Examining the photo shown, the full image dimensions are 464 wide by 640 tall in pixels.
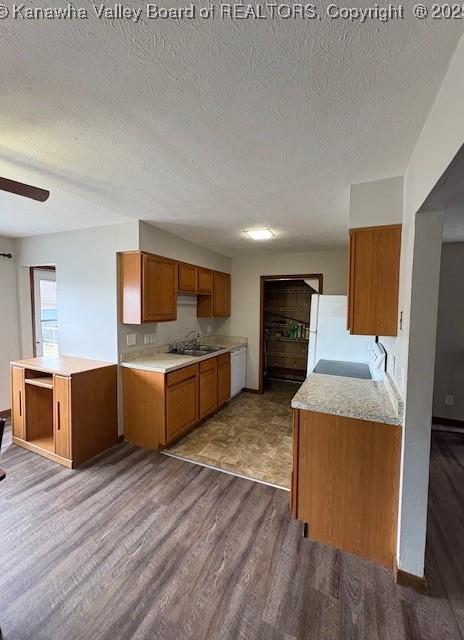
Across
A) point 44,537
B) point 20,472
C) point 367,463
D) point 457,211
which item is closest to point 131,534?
point 44,537

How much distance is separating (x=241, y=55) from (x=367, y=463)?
212cm

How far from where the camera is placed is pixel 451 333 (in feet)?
11.5

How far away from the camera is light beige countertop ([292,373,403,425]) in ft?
5.53

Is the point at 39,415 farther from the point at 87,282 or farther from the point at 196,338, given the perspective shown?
the point at 196,338

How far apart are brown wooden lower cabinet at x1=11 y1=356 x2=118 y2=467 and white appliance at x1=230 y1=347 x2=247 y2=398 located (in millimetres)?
1902

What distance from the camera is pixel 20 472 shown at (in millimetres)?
2537

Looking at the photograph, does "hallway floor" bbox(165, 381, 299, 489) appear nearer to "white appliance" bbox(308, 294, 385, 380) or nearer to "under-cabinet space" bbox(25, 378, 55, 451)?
"white appliance" bbox(308, 294, 385, 380)

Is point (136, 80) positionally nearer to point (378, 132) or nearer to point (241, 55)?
point (241, 55)

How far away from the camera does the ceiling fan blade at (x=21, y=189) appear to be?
4.66ft

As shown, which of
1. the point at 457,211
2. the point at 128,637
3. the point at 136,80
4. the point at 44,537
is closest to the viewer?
the point at 136,80

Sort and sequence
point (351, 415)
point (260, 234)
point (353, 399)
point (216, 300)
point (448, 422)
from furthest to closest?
point (216, 300), point (448, 422), point (260, 234), point (353, 399), point (351, 415)

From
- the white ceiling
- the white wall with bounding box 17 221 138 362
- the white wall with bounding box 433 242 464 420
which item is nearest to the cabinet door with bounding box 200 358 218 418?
the white wall with bounding box 17 221 138 362
